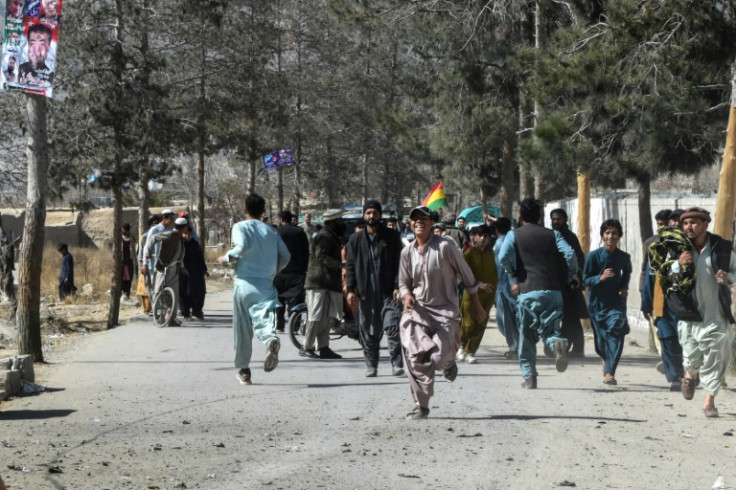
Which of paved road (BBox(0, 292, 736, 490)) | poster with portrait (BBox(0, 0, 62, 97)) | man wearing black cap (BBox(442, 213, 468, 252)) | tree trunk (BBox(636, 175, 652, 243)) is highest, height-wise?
poster with portrait (BBox(0, 0, 62, 97))

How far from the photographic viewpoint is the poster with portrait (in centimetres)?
1181

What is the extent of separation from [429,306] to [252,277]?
2.61m

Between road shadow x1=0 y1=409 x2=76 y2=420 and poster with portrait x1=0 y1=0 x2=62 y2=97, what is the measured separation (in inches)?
148

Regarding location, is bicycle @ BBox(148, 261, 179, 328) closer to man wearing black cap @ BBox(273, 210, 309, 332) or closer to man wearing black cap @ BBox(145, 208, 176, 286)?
man wearing black cap @ BBox(145, 208, 176, 286)

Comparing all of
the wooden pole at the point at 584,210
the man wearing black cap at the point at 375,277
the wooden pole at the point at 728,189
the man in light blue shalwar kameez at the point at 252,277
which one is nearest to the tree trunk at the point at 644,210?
the wooden pole at the point at 584,210

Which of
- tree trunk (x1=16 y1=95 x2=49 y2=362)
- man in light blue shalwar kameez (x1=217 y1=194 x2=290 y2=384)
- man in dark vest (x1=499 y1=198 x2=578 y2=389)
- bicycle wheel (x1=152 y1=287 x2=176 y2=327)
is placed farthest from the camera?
bicycle wheel (x1=152 y1=287 x2=176 y2=327)

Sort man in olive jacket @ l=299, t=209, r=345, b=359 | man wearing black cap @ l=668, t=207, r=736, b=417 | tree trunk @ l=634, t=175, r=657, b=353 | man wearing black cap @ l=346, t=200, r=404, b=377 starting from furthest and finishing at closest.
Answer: tree trunk @ l=634, t=175, r=657, b=353, man in olive jacket @ l=299, t=209, r=345, b=359, man wearing black cap @ l=346, t=200, r=404, b=377, man wearing black cap @ l=668, t=207, r=736, b=417

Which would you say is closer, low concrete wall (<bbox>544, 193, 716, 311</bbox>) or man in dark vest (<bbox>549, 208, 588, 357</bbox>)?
man in dark vest (<bbox>549, 208, 588, 357</bbox>)

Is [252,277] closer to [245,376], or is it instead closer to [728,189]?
[245,376]

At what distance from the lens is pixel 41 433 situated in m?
8.62

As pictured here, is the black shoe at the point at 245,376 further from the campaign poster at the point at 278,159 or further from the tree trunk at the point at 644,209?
the campaign poster at the point at 278,159

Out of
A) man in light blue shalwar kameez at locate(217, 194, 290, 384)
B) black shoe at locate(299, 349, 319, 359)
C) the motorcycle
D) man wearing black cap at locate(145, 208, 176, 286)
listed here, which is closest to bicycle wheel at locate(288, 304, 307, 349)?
the motorcycle

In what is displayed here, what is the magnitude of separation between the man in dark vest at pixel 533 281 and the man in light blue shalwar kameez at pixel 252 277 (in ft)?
7.34

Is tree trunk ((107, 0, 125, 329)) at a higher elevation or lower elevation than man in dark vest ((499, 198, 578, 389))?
higher
